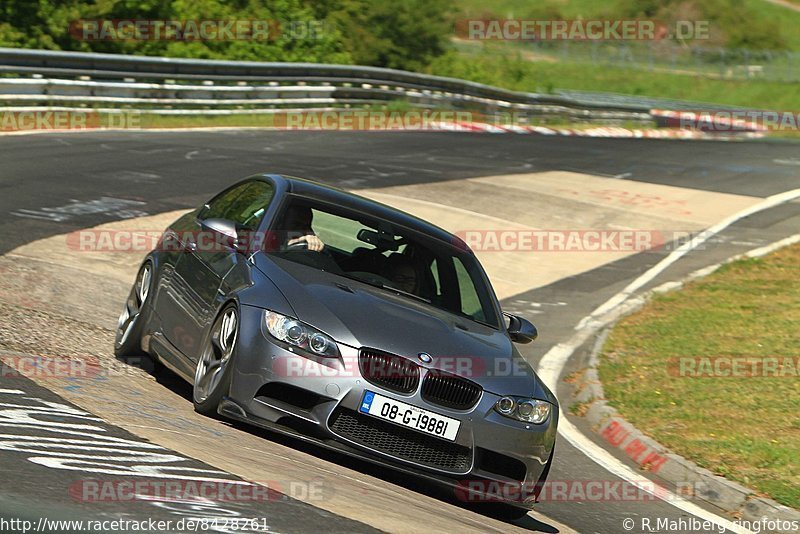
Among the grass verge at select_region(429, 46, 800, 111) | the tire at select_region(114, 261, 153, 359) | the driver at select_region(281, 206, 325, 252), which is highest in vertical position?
the driver at select_region(281, 206, 325, 252)

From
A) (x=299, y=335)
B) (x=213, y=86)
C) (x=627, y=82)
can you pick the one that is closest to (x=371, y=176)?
(x=213, y=86)

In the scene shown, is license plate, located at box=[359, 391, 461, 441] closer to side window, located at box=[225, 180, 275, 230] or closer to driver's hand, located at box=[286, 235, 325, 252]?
driver's hand, located at box=[286, 235, 325, 252]

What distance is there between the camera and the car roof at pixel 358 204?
26.8 ft

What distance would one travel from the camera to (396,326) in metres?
6.88

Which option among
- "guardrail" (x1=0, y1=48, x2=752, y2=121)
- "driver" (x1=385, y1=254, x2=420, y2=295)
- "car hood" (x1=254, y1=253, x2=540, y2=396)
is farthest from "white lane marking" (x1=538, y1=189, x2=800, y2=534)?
"guardrail" (x1=0, y1=48, x2=752, y2=121)

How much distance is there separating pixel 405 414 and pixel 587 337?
7269 mm

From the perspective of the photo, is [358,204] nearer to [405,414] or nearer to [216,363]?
[216,363]

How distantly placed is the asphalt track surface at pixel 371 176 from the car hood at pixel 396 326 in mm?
896

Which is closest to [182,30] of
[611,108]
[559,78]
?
[611,108]

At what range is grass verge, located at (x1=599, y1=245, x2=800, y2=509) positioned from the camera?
8.87 meters

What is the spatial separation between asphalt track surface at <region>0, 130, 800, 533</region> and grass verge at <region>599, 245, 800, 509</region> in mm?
615

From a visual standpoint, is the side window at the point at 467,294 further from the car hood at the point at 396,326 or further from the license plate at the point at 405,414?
the license plate at the point at 405,414

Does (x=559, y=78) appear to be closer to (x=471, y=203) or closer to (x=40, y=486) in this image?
(x=471, y=203)

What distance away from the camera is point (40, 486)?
4.88 meters
